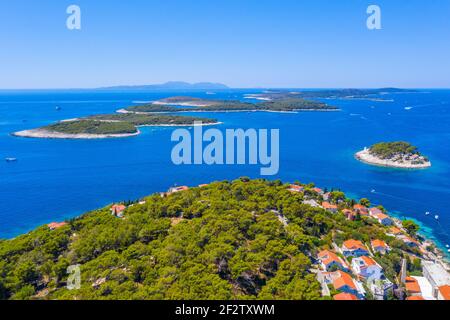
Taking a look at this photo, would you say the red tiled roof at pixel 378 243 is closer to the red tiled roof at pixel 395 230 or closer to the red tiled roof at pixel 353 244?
the red tiled roof at pixel 353 244

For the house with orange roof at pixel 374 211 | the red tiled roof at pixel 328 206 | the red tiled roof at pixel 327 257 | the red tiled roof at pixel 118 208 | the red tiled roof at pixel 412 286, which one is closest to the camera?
the red tiled roof at pixel 412 286

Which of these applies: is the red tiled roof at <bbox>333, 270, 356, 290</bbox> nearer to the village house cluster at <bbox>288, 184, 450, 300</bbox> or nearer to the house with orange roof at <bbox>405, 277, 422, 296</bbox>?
the village house cluster at <bbox>288, 184, 450, 300</bbox>

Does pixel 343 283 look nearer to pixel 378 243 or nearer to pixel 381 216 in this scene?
pixel 378 243

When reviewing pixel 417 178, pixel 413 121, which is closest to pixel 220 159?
pixel 417 178

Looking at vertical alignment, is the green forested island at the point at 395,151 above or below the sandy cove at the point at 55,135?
below

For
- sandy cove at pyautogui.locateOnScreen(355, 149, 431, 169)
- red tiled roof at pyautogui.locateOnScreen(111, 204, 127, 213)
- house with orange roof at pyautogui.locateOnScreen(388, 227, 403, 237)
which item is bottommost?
house with orange roof at pyautogui.locateOnScreen(388, 227, 403, 237)

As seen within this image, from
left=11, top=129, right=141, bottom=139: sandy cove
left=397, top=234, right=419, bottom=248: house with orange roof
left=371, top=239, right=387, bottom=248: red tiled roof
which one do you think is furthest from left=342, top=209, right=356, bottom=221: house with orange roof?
left=11, top=129, right=141, bottom=139: sandy cove

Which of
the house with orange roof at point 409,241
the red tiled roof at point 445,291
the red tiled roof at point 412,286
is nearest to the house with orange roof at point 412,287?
the red tiled roof at point 412,286
